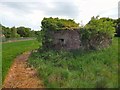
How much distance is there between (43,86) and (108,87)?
3.09m

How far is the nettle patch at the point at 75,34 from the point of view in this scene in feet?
58.0

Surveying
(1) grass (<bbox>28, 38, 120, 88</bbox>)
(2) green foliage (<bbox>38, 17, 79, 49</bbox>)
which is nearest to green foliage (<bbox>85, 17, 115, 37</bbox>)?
(2) green foliage (<bbox>38, 17, 79, 49</bbox>)

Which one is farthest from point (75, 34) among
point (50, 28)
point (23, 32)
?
point (23, 32)

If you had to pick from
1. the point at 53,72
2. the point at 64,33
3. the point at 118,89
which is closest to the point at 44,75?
the point at 53,72

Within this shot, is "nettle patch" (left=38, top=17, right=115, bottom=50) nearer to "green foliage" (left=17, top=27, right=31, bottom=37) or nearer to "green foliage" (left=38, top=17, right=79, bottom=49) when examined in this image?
"green foliage" (left=38, top=17, right=79, bottom=49)

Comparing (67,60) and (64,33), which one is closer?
(67,60)

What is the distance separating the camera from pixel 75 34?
18.8 metres

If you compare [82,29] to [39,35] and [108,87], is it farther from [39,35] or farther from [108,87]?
[108,87]

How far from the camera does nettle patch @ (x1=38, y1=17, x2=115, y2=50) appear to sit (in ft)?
58.0

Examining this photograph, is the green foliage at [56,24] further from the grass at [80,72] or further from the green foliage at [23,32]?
the green foliage at [23,32]

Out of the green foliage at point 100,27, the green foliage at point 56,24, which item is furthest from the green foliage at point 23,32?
the green foliage at point 100,27

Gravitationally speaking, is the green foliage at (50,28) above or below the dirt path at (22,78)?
above

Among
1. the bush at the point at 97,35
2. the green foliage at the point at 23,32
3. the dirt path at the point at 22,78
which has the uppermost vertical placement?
the green foliage at the point at 23,32

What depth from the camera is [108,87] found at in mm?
8656
